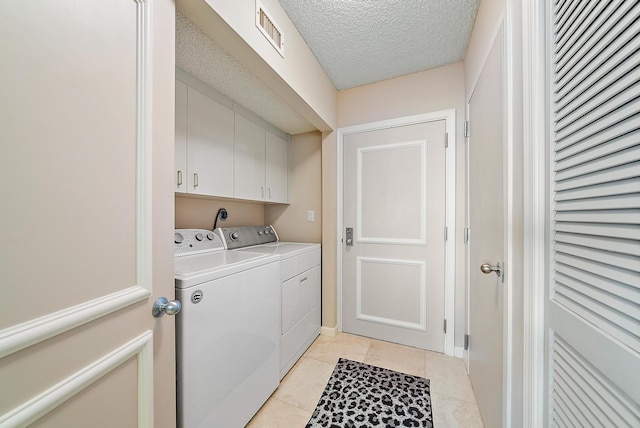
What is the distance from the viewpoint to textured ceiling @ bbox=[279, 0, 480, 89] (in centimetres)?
137

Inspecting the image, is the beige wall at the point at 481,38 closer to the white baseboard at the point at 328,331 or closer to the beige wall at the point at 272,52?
the beige wall at the point at 272,52

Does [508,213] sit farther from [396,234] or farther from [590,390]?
[396,234]

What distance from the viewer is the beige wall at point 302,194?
2.41 m

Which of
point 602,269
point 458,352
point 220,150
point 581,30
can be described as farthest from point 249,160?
point 458,352

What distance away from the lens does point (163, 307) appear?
0.78 meters

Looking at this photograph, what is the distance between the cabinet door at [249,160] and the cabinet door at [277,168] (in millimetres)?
77

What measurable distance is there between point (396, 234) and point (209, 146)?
65.8 inches

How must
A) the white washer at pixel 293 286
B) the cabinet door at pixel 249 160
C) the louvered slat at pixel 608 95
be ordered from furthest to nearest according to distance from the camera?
1. the cabinet door at pixel 249 160
2. the white washer at pixel 293 286
3. the louvered slat at pixel 608 95

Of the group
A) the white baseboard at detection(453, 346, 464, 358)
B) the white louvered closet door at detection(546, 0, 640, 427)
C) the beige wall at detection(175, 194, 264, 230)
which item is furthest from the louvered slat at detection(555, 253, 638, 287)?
the beige wall at detection(175, 194, 264, 230)

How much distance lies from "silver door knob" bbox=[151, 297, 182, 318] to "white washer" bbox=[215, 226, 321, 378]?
82 centimetres

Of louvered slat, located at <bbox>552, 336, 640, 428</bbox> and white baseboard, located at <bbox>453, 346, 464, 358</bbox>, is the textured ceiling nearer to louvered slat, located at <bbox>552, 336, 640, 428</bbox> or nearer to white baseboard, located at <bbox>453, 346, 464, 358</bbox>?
louvered slat, located at <bbox>552, 336, 640, 428</bbox>

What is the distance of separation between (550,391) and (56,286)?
4.53 feet

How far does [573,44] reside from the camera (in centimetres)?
60

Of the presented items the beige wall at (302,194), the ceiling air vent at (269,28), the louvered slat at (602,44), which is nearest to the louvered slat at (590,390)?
the louvered slat at (602,44)
